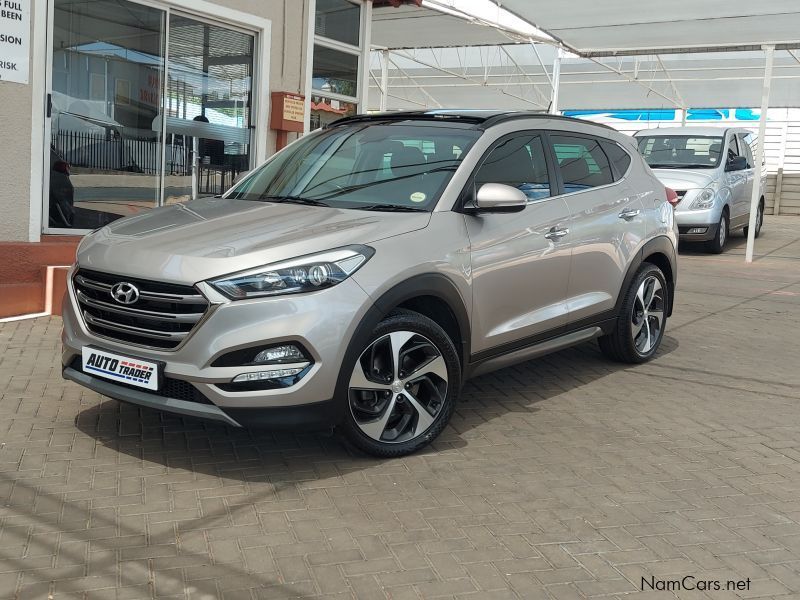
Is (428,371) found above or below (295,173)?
below

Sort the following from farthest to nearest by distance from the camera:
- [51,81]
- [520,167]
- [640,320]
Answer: [51,81]
[640,320]
[520,167]

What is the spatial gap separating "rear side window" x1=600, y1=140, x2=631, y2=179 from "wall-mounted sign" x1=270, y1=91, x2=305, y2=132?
4.93 meters

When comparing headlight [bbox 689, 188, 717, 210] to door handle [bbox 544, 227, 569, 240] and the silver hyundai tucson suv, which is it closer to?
the silver hyundai tucson suv

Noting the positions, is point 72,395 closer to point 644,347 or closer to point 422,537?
point 422,537

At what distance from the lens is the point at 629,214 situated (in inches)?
254

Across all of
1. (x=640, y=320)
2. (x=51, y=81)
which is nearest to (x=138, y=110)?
(x=51, y=81)

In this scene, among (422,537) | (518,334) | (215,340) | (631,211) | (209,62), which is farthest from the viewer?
(209,62)

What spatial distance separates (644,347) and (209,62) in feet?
18.9

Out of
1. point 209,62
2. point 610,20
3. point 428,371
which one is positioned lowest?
point 428,371

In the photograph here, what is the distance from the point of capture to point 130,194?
921 cm

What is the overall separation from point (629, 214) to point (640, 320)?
2.94ft

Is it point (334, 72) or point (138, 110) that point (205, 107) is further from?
point (334, 72)

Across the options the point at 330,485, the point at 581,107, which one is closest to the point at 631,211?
the point at 330,485

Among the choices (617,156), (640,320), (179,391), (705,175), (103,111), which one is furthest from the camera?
(705,175)
